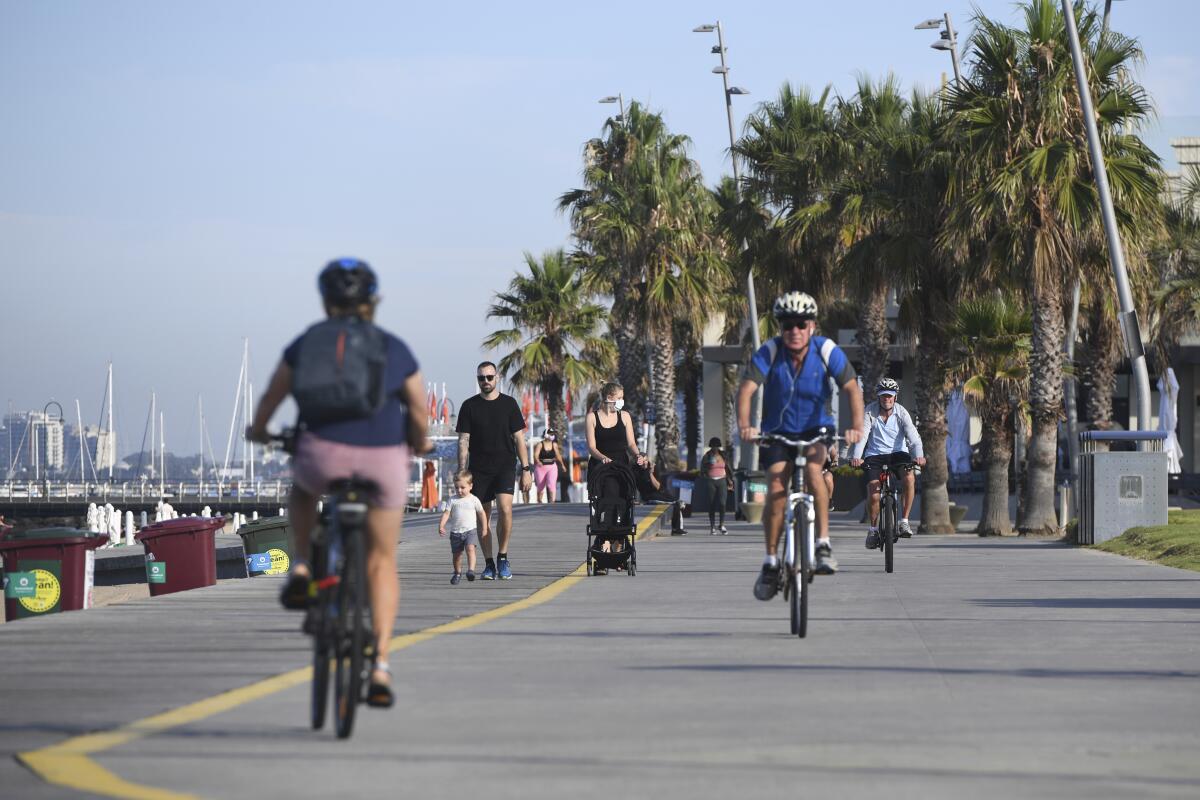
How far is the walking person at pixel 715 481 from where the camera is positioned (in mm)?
31641

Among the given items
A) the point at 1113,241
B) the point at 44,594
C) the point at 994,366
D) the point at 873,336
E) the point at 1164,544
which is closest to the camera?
the point at 44,594

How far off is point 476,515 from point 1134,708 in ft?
30.3

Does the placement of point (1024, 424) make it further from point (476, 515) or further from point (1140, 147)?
point (476, 515)

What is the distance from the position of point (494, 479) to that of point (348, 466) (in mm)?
9195

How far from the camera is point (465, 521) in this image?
16.1 meters

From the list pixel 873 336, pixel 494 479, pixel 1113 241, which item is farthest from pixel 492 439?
pixel 873 336

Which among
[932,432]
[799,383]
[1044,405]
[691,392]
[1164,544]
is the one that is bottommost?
[1164,544]

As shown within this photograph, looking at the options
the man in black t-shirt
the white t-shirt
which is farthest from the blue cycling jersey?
the white t-shirt

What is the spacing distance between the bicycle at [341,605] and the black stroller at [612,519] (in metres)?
10.5

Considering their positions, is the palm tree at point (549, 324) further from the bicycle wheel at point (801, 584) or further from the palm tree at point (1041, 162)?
the bicycle wheel at point (801, 584)

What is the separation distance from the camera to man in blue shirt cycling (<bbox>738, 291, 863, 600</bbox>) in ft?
35.6

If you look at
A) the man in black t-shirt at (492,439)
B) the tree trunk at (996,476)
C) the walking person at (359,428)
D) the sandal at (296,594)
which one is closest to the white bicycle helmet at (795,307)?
the walking person at (359,428)

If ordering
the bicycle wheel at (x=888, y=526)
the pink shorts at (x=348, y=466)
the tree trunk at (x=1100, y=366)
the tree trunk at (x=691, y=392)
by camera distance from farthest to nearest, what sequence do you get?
the tree trunk at (x=691, y=392) → the tree trunk at (x=1100, y=366) → the bicycle wheel at (x=888, y=526) → the pink shorts at (x=348, y=466)

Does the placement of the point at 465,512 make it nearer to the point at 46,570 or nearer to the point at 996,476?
the point at 46,570
